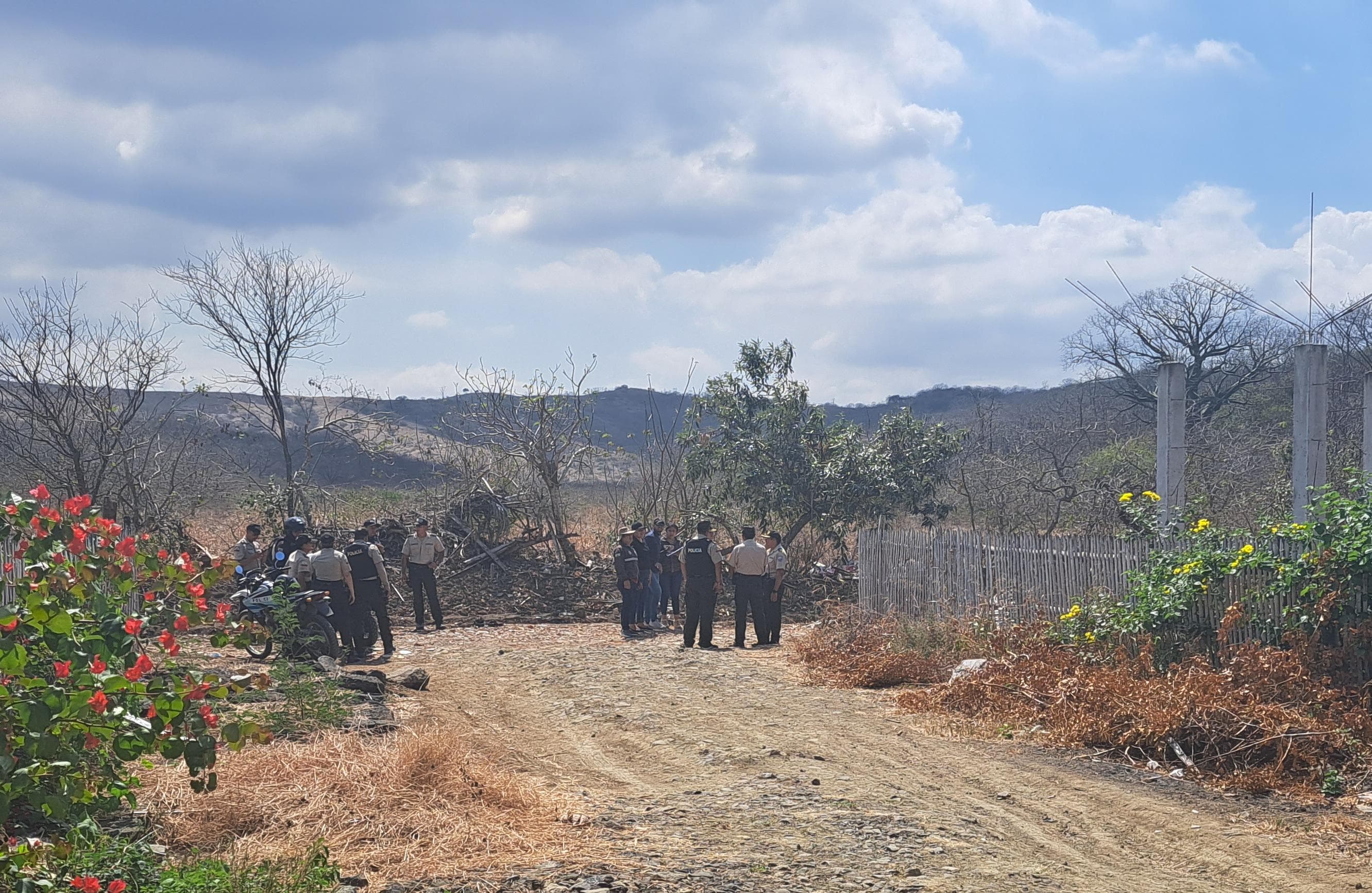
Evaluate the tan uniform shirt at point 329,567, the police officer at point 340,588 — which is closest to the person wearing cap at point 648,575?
the police officer at point 340,588

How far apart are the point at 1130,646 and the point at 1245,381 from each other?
30.4 m

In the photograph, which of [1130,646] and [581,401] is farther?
[581,401]

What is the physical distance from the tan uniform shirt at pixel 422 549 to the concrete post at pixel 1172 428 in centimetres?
963

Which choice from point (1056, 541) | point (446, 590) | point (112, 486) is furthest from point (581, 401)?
point (1056, 541)

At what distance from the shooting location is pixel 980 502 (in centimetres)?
2481

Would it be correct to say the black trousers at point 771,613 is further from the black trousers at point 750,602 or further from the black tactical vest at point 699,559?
the black tactical vest at point 699,559

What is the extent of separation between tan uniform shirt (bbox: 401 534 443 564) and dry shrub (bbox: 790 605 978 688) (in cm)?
554

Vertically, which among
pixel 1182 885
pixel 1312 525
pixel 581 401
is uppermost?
pixel 581 401

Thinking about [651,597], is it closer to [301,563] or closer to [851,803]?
[301,563]

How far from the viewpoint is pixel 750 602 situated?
50.1 feet

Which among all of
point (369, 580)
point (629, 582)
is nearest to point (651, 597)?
point (629, 582)

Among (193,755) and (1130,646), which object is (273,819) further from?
(1130,646)

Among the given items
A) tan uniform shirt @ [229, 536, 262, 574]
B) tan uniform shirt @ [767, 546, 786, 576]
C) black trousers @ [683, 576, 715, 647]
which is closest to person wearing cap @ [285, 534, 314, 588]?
tan uniform shirt @ [229, 536, 262, 574]

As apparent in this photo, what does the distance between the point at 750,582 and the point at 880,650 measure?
8.70 ft
